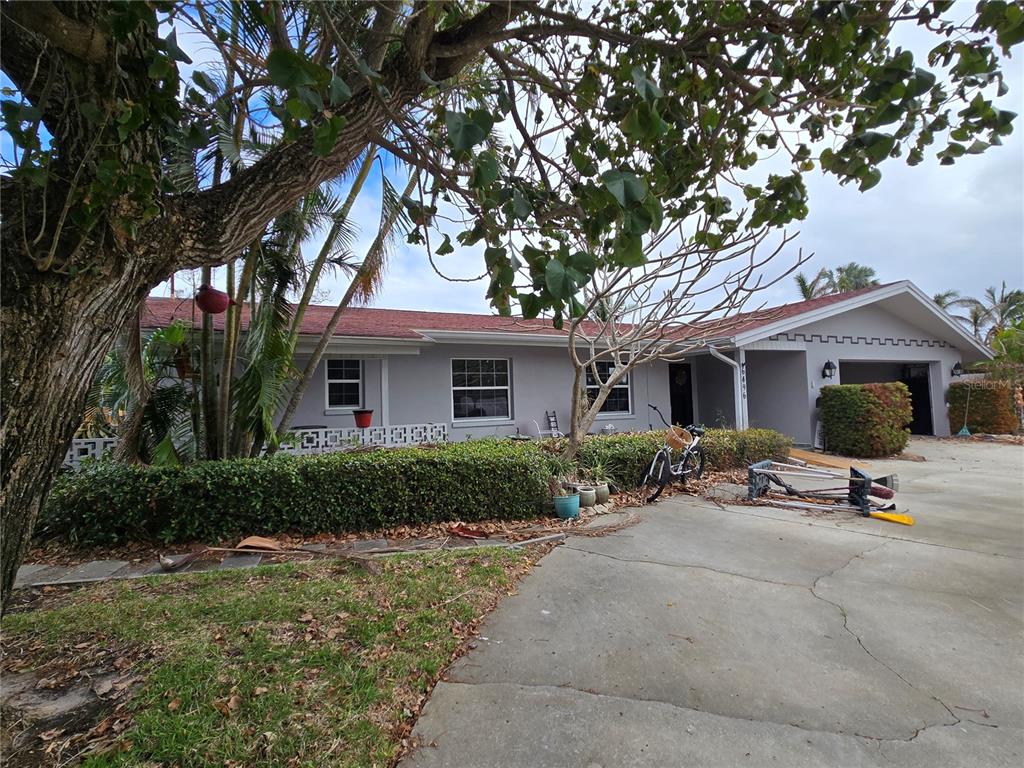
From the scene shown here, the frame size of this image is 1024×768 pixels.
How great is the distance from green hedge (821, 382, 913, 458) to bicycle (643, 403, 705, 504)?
5.98m

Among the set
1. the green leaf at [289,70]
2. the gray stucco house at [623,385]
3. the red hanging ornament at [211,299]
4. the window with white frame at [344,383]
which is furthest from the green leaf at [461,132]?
the window with white frame at [344,383]

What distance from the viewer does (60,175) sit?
2.06 meters

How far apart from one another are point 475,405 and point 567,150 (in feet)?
29.4

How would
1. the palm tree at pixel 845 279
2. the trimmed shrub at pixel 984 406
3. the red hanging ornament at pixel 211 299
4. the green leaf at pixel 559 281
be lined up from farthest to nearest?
the palm tree at pixel 845 279 < the trimmed shrub at pixel 984 406 < the red hanging ornament at pixel 211 299 < the green leaf at pixel 559 281

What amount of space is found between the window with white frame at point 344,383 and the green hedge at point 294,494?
4.83m

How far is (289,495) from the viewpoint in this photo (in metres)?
6.02

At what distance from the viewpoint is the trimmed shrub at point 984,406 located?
1511cm

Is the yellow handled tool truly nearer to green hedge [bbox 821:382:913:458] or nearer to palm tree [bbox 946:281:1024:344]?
green hedge [bbox 821:382:913:458]

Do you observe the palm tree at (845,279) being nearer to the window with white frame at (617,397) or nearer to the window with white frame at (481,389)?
the window with white frame at (617,397)

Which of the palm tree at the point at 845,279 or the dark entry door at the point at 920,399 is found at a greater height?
the palm tree at the point at 845,279

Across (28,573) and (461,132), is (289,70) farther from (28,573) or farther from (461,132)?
(28,573)

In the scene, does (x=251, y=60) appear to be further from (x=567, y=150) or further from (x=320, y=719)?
(x=320, y=719)

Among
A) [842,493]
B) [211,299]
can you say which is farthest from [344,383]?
[842,493]

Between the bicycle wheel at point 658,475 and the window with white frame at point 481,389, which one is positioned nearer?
the bicycle wheel at point 658,475
